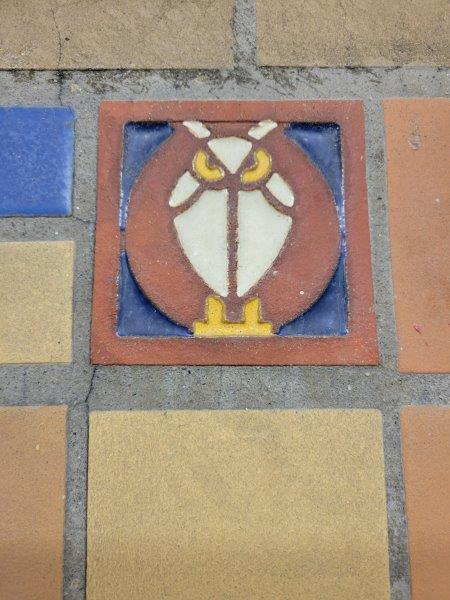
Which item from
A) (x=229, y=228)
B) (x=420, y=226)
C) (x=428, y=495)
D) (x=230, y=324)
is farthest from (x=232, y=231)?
(x=428, y=495)

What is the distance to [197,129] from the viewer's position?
30.1 inches

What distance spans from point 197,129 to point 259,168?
0.29ft

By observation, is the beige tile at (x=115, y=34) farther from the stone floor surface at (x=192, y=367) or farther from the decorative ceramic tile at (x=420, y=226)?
the decorative ceramic tile at (x=420, y=226)

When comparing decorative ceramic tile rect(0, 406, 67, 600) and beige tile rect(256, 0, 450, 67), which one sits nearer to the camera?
decorative ceramic tile rect(0, 406, 67, 600)

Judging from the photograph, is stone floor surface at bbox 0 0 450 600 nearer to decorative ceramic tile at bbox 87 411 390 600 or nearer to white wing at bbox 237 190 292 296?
decorative ceramic tile at bbox 87 411 390 600

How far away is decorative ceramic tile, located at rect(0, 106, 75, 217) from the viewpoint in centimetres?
75

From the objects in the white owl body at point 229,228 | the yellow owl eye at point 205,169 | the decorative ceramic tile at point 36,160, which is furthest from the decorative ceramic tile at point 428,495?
the decorative ceramic tile at point 36,160

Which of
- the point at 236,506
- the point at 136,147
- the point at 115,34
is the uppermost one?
the point at 115,34

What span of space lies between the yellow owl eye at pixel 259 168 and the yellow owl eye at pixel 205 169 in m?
0.03

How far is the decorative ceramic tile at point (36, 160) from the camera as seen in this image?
0.75 metres

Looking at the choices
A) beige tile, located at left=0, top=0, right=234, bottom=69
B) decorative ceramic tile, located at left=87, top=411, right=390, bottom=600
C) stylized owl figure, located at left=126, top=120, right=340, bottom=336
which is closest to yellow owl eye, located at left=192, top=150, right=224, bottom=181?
stylized owl figure, located at left=126, top=120, right=340, bottom=336

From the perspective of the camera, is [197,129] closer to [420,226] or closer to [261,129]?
[261,129]

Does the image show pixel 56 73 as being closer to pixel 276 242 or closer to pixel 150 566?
pixel 276 242

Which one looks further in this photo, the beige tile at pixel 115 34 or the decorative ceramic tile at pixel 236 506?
the beige tile at pixel 115 34
